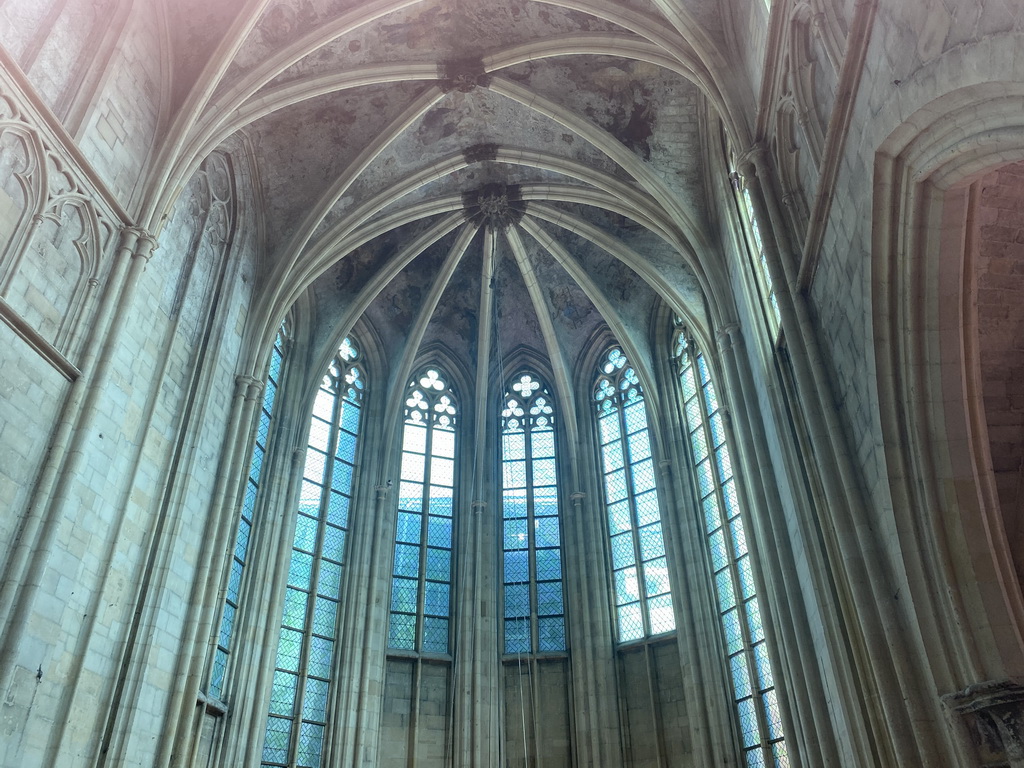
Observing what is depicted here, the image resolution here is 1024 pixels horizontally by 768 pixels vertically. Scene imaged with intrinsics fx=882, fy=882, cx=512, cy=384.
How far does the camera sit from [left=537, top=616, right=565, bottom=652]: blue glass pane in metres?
16.2

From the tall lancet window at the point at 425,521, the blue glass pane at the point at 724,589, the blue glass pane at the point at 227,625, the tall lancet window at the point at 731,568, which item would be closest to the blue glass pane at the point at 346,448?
the tall lancet window at the point at 425,521

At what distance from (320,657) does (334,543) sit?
6.99 feet

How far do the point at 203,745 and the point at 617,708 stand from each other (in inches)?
266

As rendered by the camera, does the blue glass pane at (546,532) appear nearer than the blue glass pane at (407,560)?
No

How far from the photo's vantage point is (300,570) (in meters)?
15.5

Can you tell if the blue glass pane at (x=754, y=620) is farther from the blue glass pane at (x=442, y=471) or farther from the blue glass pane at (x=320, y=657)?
the blue glass pane at (x=320, y=657)

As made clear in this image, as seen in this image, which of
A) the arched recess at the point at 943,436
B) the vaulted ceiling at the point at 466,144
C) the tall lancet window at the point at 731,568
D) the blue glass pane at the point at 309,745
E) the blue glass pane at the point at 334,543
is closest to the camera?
the arched recess at the point at 943,436

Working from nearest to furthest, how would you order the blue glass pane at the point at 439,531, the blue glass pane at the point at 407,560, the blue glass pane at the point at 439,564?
the blue glass pane at the point at 407,560
the blue glass pane at the point at 439,564
the blue glass pane at the point at 439,531

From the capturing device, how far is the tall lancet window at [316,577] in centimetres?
1409

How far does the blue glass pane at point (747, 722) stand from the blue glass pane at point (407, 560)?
20.9 ft

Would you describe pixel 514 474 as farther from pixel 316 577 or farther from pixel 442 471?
pixel 316 577

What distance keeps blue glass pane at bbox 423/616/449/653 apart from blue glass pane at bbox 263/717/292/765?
2916mm

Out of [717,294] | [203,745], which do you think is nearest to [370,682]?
[203,745]

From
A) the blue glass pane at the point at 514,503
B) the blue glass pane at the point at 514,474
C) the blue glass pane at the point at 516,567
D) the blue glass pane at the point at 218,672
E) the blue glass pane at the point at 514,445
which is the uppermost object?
the blue glass pane at the point at 514,445
